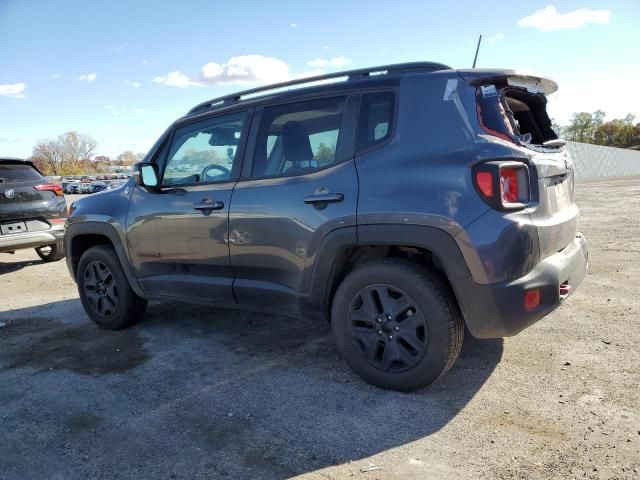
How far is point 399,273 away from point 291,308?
885mm

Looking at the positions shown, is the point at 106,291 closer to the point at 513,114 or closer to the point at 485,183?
the point at 485,183

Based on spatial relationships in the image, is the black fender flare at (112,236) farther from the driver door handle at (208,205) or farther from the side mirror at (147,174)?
the driver door handle at (208,205)

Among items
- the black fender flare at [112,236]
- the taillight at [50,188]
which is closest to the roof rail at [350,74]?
the black fender flare at [112,236]

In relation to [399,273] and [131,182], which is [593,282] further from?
[131,182]

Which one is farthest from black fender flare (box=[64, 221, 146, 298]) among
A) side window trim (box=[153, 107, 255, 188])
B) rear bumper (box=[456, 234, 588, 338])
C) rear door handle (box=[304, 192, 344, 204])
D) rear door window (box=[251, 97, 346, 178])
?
rear bumper (box=[456, 234, 588, 338])

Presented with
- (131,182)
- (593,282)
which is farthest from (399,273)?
(593,282)

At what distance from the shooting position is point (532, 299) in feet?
8.96

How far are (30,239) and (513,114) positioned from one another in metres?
7.08

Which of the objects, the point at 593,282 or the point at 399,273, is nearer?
the point at 399,273

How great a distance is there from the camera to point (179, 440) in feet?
8.81

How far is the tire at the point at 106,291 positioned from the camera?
179 inches

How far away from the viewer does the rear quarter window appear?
746 centimetres

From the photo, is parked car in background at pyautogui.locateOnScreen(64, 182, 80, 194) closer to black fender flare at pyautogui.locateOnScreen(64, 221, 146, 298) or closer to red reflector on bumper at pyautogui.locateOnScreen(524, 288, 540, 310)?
black fender flare at pyautogui.locateOnScreen(64, 221, 146, 298)

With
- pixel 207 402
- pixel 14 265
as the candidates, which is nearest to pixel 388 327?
pixel 207 402
